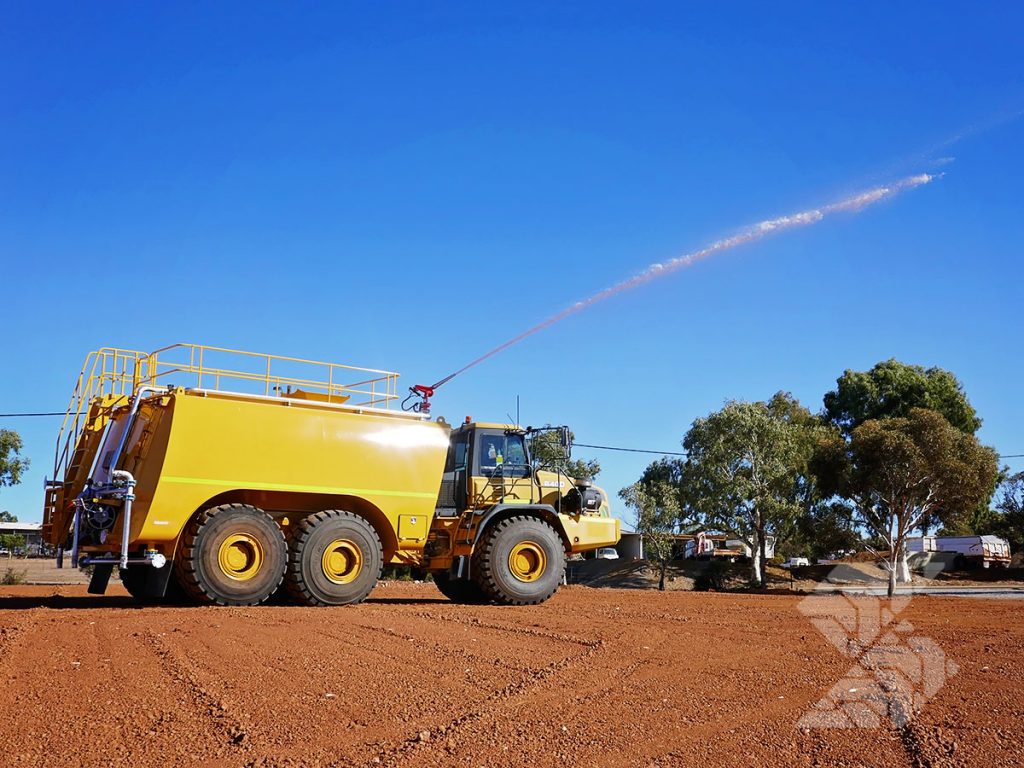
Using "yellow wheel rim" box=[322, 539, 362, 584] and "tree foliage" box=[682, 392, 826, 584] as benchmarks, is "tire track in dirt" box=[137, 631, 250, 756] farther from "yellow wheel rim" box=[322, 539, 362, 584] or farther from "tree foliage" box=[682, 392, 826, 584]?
"tree foliage" box=[682, 392, 826, 584]

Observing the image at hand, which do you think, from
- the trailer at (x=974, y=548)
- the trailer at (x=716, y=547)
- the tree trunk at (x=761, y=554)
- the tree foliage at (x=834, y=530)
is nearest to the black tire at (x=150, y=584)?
the tree foliage at (x=834, y=530)

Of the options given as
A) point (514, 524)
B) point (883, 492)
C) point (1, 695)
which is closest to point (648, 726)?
point (1, 695)

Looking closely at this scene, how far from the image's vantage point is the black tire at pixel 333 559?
1508 cm

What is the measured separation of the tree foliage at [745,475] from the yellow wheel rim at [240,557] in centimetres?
3094

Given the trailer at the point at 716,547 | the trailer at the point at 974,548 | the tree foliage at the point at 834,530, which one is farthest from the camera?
the trailer at the point at 974,548

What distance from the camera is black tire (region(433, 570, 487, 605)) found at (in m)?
17.5

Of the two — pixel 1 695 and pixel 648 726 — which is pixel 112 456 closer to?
pixel 1 695

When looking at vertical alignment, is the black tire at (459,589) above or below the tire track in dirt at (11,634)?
above

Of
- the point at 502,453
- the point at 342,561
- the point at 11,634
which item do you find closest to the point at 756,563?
the point at 502,453

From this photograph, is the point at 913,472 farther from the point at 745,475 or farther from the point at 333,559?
the point at 333,559

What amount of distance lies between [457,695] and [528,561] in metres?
9.81

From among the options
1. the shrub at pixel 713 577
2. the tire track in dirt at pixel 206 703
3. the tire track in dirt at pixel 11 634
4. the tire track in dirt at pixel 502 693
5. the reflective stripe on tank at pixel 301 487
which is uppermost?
the reflective stripe on tank at pixel 301 487

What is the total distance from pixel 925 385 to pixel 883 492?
25632 millimetres

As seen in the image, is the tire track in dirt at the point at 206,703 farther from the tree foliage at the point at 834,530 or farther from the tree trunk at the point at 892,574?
the tree foliage at the point at 834,530
